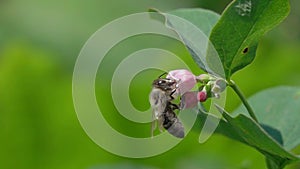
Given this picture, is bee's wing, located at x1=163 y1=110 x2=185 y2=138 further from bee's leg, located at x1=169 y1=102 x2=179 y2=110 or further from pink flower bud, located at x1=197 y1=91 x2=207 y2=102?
pink flower bud, located at x1=197 y1=91 x2=207 y2=102

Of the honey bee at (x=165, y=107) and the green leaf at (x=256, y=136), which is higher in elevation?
the honey bee at (x=165, y=107)

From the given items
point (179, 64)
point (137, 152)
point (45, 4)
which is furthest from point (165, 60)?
point (45, 4)

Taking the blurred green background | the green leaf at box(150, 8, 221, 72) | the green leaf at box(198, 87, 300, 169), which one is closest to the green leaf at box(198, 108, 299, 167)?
the green leaf at box(198, 87, 300, 169)

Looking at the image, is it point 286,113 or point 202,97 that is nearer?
point 202,97

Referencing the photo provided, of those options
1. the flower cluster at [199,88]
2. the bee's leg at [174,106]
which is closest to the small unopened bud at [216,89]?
the flower cluster at [199,88]

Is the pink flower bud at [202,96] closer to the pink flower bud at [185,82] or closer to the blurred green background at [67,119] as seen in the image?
the pink flower bud at [185,82]

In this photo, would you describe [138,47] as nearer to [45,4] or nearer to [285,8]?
[45,4]
